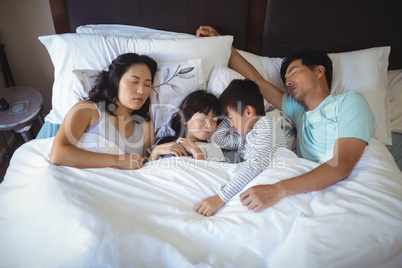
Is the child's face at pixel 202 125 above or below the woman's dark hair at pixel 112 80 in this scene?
below

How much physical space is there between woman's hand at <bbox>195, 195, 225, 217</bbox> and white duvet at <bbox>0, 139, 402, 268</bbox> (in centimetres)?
3

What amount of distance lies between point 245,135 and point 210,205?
19.9 inches

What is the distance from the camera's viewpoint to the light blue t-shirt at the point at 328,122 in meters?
1.22

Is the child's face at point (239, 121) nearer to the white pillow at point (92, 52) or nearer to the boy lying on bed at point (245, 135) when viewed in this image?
the boy lying on bed at point (245, 135)

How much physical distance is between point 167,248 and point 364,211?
722mm

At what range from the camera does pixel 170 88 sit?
151 centimetres

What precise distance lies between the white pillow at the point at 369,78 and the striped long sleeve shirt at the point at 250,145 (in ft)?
2.13

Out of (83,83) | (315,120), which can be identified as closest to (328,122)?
(315,120)

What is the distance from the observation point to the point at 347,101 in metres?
1.29

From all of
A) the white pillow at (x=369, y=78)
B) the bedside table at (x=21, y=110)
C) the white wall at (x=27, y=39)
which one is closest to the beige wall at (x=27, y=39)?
the white wall at (x=27, y=39)

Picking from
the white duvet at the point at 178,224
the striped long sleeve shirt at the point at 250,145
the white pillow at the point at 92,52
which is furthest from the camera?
the white pillow at the point at 92,52

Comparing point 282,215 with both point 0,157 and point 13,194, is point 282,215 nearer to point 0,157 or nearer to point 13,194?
point 13,194

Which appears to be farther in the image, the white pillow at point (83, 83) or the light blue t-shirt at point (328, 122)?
the white pillow at point (83, 83)

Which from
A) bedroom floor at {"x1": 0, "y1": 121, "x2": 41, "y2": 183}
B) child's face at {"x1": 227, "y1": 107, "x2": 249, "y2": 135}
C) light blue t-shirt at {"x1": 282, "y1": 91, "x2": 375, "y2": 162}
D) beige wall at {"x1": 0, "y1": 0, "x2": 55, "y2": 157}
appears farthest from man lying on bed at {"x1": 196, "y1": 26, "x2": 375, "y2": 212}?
bedroom floor at {"x1": 0, "y1": 121, "x2": 41, "y2": 183}
